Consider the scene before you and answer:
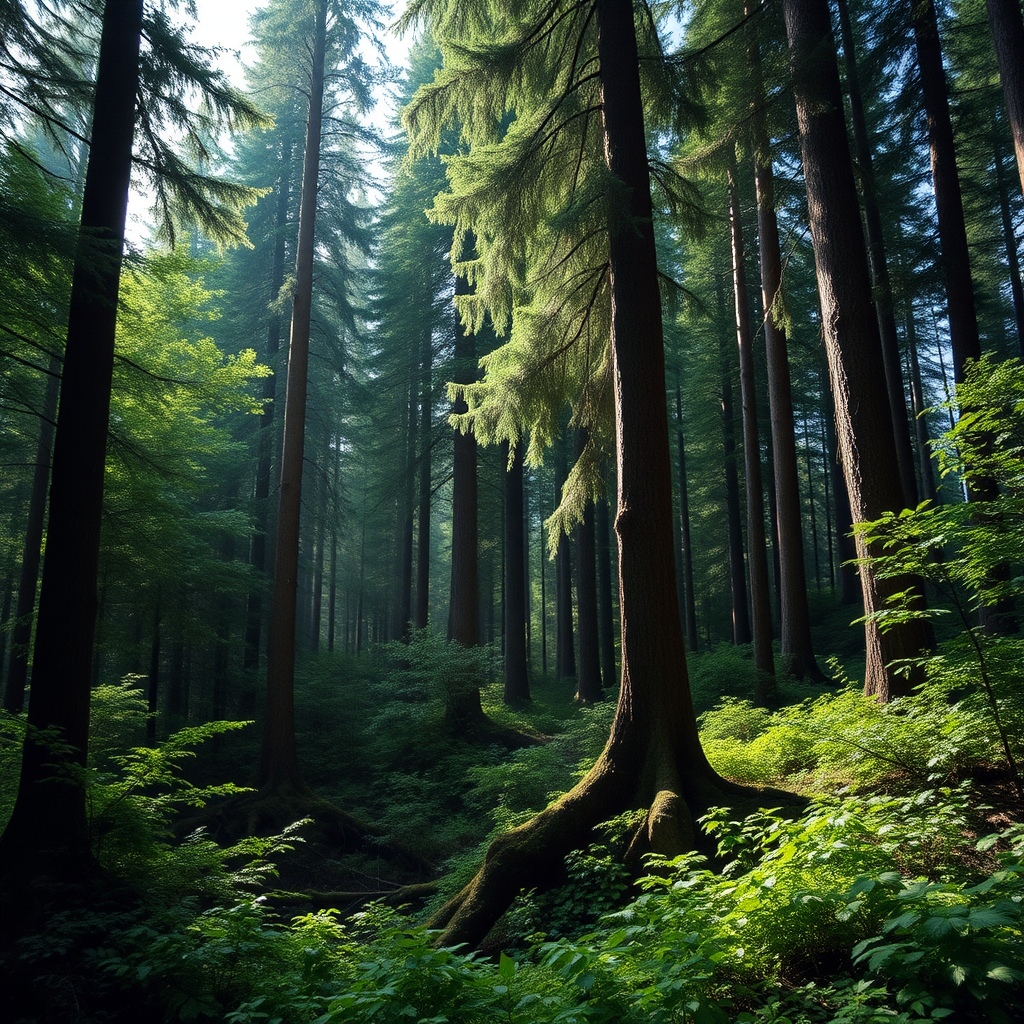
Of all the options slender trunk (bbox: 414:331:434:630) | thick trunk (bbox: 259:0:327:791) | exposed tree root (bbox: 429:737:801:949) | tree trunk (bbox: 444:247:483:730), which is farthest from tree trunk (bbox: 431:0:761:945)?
slender trunk (bbox: 414:331:434:630)

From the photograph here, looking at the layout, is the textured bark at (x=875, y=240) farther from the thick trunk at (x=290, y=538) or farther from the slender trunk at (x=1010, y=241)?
the thick trunk at (x=290, y=538)

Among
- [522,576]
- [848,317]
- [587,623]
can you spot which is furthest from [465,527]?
[848,317]

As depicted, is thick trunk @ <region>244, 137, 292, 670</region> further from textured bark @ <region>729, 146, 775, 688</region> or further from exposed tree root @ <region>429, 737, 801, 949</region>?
exposed tree root @ <region>429, 737, 801, 949</region>

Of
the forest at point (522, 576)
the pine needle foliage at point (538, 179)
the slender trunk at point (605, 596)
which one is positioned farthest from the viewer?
the slender trunk at point (605, 596)

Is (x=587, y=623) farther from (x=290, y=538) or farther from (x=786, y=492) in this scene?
(x=290, y=538)

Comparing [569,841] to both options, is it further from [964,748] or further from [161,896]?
[161,896]

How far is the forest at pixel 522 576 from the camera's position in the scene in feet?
9.88

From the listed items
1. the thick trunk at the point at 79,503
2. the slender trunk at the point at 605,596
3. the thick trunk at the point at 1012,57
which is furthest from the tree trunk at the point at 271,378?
the thick trunk at the point at 1012,57

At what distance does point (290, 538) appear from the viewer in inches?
462

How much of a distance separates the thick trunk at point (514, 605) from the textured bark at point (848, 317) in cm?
1059

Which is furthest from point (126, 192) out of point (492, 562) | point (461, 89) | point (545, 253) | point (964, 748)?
point (492, 562)

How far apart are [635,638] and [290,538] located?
320 inches

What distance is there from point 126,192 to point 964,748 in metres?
8.78

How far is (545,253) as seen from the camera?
7.79 metres
